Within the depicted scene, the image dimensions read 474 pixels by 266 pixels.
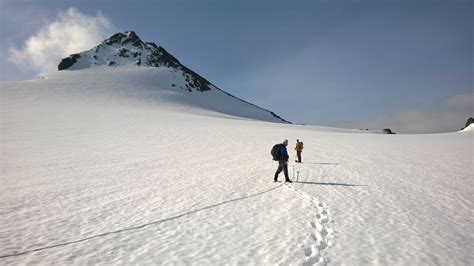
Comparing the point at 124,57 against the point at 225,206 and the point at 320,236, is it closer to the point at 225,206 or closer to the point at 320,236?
the point at 225,206

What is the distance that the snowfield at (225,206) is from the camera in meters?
7.80

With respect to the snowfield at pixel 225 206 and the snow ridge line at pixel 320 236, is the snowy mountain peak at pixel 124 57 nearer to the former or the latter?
the snowfield at pixel 225 206

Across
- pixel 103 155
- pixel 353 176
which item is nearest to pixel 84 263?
pixel 353 176

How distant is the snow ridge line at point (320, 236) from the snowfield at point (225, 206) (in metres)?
0.05

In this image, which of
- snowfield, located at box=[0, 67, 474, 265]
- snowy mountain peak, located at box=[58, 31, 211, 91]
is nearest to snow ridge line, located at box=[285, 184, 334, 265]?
snowfield, located at box=[0, 67, 474, 265]

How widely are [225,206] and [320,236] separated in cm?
400

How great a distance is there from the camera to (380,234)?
905cm

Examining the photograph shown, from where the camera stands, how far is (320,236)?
8.74m

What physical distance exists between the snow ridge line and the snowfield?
45 mm

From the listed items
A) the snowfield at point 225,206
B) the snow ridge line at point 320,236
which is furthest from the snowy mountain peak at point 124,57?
the snow ridge line at point 320,236


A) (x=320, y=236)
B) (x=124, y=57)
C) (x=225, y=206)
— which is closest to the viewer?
(x=320, y=236)

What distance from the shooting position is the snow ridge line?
293 inches

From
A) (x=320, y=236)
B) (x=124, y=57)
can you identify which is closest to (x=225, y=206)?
(x=320, y=236)

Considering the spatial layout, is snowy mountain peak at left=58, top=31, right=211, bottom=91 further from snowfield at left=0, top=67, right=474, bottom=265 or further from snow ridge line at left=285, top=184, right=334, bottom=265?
snow ridge line at left=285, top=184, right=334, bottom=265
